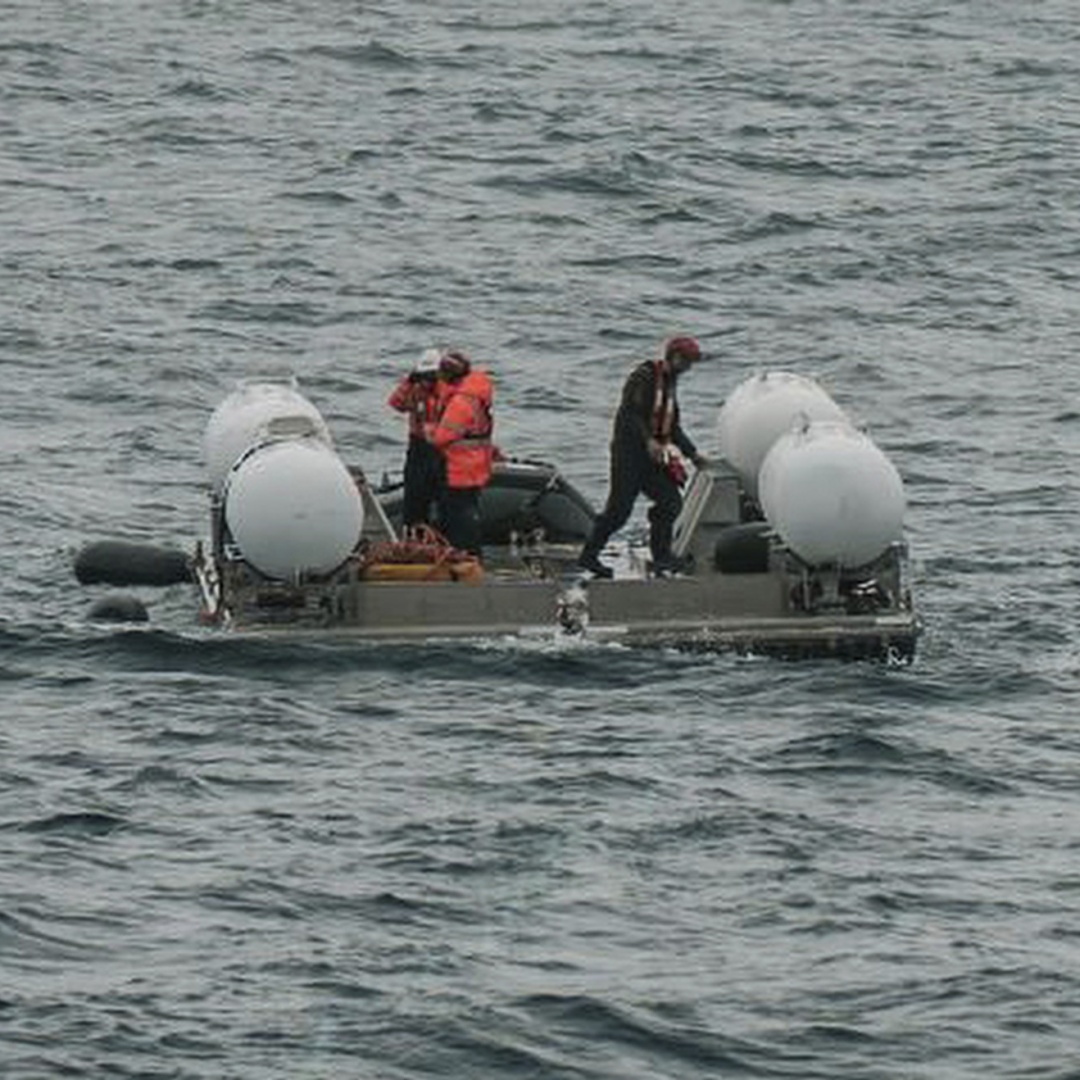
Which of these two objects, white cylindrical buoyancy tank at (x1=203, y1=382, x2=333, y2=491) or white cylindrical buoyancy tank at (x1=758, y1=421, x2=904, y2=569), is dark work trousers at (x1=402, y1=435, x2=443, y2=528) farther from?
white cylindrical buoyancy tank at (x1=758, y1=421, x2=904, y2=569)

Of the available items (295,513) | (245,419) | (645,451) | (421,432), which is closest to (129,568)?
(245,419)

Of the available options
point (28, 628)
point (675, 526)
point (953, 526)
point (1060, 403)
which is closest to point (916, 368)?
point (1060, 403)

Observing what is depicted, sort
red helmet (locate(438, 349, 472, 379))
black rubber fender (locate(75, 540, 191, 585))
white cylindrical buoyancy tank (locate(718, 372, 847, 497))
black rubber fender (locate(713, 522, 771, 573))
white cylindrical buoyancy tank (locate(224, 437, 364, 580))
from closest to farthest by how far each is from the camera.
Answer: white cylindrical buoyancy tank (locate(224, 437, 364, 580)), black rubber fender (locate(713, 522, 771, 573)), red helmet (locate(438, 349, 472, 379)), white cylindrical buoyancy tank (locate(718, 372, 847, 497)), black rubber fender (locate(75, 540, 191, 585))

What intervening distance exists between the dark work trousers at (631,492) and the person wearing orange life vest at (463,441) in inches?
36.0

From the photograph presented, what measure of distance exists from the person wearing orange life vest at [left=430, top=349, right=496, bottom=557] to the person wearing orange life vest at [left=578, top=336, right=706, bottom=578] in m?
0.92

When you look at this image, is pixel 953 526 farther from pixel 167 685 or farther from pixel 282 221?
pixel 282 221

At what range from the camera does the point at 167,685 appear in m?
32.8

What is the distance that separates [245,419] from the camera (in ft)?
119

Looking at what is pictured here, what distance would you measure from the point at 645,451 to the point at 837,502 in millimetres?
2097

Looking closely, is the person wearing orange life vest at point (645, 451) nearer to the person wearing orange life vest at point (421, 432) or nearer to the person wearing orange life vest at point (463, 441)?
the person wearing orange life vest at point (463, 441)

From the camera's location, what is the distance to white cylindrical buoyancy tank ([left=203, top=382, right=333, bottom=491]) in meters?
35.8

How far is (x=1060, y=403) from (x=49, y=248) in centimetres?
1410

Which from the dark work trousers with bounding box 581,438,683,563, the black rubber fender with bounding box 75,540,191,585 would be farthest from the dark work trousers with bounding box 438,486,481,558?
the black rubber fender with bounding box 75,540,191,585

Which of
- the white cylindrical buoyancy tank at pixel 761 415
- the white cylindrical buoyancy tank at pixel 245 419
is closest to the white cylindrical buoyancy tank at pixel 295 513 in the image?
the white cylindrical buoyancy tank at pixel 245 419
